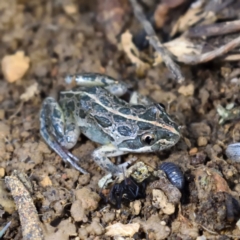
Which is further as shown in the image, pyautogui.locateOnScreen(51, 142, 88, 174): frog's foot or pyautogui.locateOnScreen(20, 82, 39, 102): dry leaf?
pyautogui.locateOnScreen(20, 82, 39, 102): dry leaf

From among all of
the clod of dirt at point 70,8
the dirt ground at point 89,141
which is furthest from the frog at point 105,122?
the clod of dirt at point 70,8

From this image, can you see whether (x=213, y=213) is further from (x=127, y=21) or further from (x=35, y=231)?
(x=127, y=21)

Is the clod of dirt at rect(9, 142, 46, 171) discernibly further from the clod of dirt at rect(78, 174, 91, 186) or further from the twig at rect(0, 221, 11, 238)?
the twig at rect(0, 221, 11, 238)

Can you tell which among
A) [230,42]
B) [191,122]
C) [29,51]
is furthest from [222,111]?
[29,51]

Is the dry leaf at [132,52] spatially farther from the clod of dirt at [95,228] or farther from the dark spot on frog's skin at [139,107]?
the clod of dirt at [95,228]

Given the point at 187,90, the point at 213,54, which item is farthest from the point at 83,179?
the point at 213,54

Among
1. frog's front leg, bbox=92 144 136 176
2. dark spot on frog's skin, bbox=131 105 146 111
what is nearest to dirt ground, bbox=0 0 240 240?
frog's front leg, bbox=92 144 136 176

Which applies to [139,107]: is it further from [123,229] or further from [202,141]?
[123,229]
